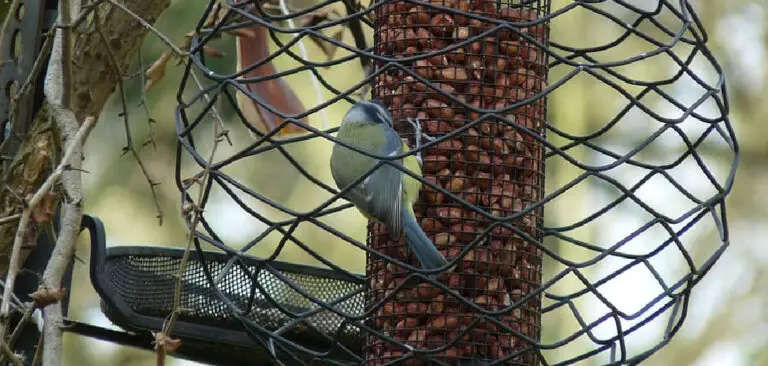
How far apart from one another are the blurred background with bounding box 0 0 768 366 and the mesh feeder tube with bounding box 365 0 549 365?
3.46m

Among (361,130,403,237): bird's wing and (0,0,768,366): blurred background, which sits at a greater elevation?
(0,0,768,366): blurred background

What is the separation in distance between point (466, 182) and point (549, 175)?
355 cm

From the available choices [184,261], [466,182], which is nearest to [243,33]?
[466,182]

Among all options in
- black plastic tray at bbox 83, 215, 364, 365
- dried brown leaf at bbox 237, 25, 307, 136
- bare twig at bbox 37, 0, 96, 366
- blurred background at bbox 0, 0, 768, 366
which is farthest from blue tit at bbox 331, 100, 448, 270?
blurred background at bbox 0, 0, 768, 366

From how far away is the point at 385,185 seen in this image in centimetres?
200

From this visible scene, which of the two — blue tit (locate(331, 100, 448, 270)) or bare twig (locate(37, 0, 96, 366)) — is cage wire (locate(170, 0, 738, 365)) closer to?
blue tit (locate(331, 100, 448, 270))

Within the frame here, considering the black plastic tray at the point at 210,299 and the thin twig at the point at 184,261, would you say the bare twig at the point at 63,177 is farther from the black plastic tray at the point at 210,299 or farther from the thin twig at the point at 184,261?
the black plastic tray at the point at 210,299

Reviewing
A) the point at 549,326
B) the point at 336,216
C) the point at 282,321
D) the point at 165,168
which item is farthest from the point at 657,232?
the point at 282,321

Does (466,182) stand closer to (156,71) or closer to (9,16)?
(156,71)

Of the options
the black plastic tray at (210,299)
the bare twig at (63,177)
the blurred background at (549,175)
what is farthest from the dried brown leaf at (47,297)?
the blurred background at (549,175)

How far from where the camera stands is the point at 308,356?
2066 mm

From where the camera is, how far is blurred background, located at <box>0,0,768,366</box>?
5840mm

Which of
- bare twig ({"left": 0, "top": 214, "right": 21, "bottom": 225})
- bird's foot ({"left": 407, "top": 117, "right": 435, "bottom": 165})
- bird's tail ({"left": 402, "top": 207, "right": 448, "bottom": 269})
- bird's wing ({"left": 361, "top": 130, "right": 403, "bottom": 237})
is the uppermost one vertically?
bird's foot ({"left": 407, "top": 117, "right": 435, "bottom": 165})

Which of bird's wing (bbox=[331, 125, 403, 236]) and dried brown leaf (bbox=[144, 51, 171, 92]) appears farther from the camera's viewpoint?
dried brown leaf (bbox=[144, 51, 171, 92])
